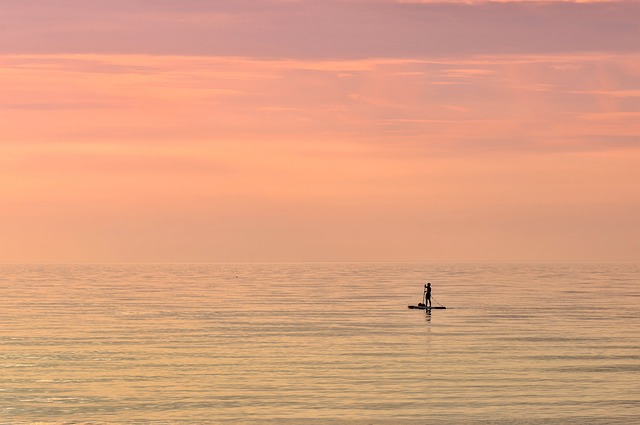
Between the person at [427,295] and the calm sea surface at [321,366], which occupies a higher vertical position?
the person at [427,295]

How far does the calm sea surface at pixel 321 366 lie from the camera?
40062 millimetres

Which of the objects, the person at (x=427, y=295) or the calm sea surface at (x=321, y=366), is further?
the person at (x=427, y=295)

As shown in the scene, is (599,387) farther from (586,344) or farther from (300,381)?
(586,344)

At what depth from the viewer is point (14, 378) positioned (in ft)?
161

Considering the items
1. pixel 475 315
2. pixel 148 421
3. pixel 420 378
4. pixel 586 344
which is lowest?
pixel 148 421

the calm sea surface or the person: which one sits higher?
the person

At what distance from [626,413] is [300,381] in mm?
14028

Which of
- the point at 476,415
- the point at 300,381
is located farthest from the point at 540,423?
the point at 300,381

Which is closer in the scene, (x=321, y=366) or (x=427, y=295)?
(x=321, y=366)

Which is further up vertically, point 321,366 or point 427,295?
point 427,295

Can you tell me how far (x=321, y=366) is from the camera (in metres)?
52.8

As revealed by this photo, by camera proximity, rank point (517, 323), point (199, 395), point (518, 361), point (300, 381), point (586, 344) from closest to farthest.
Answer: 1. point (199, 395)
2. point (300, 381)
3. point (518, 361)
4. point (586, 344)
5. point (517, 323)

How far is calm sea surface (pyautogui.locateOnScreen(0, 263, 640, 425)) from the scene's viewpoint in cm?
4006

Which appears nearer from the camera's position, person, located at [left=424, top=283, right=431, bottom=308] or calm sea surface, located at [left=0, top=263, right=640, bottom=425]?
calm sea surface, located at [left=0, top=263, right=640, bottom=425]
